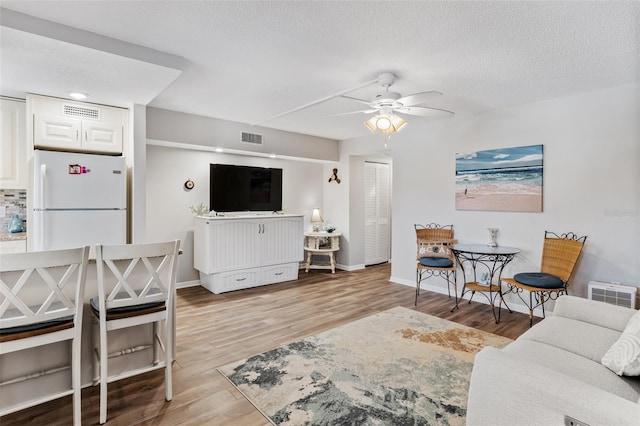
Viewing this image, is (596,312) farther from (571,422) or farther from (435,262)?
(435,262)

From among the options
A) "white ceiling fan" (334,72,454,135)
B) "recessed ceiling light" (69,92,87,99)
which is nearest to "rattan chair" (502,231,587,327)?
"white ceiling fan" (334,72,454,135)

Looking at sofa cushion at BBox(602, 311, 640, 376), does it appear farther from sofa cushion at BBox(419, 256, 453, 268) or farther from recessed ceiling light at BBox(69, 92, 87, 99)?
recessed ceiling light at BBox(69, 92, 87, 99)

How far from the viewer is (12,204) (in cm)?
364

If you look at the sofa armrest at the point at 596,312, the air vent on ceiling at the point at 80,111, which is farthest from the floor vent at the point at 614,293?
the air vent on ceiling at the point at 80,111

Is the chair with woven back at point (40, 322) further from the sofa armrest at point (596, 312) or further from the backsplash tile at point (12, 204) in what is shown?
the sofa armrest at point (596, 312)

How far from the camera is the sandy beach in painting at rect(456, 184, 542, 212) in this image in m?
3.95

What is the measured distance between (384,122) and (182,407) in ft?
9.07

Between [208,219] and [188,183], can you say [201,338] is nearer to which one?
[208,219]

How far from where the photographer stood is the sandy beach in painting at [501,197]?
155 inches

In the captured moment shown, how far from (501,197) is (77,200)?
4776 millimetres

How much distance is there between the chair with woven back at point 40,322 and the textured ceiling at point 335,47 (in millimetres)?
1561

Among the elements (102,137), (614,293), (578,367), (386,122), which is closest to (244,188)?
(102,137)

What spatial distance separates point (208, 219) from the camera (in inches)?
183

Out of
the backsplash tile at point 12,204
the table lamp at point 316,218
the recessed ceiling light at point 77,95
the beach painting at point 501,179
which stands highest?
the recessed ceiling light at point 77,95
